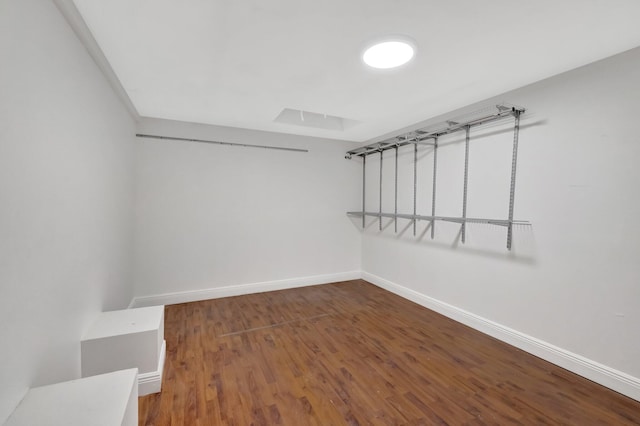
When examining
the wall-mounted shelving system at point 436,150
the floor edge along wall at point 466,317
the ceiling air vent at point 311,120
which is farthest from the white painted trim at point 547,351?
the ceiling air vent at point 311,120

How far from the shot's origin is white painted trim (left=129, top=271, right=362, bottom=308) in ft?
11.0

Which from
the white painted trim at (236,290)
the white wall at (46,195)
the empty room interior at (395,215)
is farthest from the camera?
the white painted trim at (236,290)

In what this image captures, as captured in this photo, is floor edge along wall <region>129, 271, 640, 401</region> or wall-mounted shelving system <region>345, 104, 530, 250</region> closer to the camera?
floor edge along wall <region>129, 271, 640, 401</region>

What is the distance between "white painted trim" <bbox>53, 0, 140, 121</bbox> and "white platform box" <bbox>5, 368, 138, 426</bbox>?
1.84 meters

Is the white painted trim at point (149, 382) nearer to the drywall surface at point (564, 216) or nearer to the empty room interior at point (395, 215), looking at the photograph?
the empty room interior at point (395, 215)

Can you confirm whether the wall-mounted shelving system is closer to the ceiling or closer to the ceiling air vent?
the ceiling

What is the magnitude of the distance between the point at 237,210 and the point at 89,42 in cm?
236

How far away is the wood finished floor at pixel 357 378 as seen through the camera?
1667 millimetres

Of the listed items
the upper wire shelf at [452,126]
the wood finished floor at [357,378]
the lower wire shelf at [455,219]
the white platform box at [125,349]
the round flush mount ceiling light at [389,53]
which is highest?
the round flush mount ceiling light at [389,53]

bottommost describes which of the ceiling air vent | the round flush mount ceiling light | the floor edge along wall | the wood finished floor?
the wood finished floor

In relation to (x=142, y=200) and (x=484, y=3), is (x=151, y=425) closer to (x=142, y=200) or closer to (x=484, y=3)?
(x=142, y=200)

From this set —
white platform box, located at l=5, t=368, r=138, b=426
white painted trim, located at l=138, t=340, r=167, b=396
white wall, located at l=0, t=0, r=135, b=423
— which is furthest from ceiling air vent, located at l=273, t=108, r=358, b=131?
white platform box, located at l=5, t=368, r=138, b=426

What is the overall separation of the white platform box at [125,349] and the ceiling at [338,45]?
1901 millimetres

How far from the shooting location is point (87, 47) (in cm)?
174
